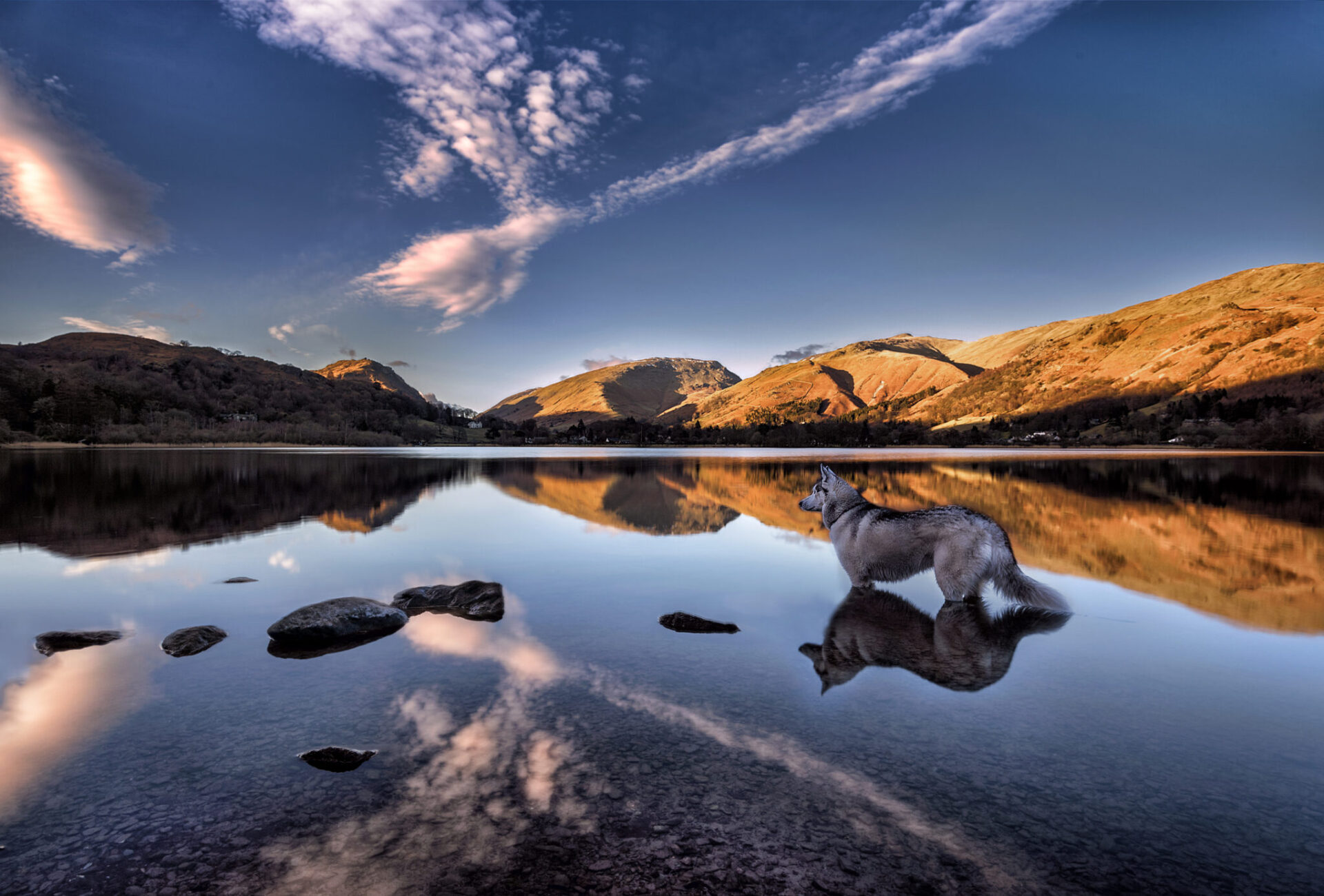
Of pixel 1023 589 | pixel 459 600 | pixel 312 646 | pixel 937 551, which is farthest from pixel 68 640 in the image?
pixel 1023 589

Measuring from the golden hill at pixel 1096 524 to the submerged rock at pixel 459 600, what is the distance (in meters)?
9.29

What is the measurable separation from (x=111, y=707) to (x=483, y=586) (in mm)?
5014


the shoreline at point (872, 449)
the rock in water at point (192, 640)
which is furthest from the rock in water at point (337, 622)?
the shoreline at point (872, 449)

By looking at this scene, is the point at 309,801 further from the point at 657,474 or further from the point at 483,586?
the point at 657,474

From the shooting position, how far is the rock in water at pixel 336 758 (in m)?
4.78

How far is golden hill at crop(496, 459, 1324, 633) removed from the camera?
11.0 m

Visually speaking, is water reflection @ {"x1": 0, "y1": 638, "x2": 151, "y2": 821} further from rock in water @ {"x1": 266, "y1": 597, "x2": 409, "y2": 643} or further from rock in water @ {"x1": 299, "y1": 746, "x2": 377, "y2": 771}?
rock in water @ {"x1": 299, "y1": 746, "x2": 377, "y2": 771}

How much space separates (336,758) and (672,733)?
114 inches

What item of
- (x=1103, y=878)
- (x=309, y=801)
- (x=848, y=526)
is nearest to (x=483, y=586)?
(x=309, y=801)

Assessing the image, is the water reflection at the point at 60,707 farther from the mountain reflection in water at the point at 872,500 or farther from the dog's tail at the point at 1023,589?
the dog's tail at the point at 1023,589

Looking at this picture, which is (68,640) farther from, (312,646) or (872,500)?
(872,500)

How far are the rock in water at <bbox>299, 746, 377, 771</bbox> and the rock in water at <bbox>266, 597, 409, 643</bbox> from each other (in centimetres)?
358

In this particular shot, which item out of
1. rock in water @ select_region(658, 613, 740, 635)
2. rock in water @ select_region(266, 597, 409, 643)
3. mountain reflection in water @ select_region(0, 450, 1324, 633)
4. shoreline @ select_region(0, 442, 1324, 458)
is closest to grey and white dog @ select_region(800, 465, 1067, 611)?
rock in water @ select_region(658, 613, 740, 635)

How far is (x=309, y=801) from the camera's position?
14.1 ft
